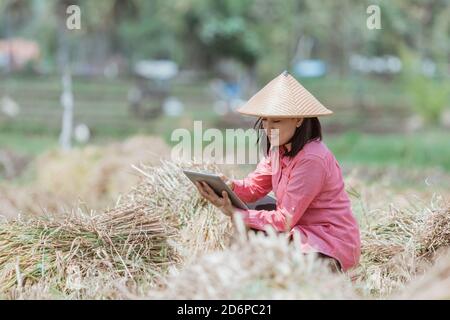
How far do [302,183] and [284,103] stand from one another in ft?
1.15

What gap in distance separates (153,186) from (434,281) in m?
1.97

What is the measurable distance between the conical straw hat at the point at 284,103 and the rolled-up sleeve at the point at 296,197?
196 mm

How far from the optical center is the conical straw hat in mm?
3559

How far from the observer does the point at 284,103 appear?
3600 mm

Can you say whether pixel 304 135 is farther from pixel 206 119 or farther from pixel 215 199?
pixel 206 119

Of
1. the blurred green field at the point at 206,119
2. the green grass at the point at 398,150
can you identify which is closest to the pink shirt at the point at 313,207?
the green grass at the point at 398,150

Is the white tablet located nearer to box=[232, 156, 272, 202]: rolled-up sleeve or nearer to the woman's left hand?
the woman's left hand

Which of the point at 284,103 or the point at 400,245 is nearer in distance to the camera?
the point at 284,103

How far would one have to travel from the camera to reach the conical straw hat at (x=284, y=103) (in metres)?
3.56


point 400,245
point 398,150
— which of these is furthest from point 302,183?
point 398,150

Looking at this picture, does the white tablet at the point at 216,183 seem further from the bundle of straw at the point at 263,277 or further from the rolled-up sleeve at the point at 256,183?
the bundle of straw at the point at 263,277

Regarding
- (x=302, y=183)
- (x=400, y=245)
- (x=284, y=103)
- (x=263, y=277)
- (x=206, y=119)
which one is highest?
Result: (x=284, y=103)

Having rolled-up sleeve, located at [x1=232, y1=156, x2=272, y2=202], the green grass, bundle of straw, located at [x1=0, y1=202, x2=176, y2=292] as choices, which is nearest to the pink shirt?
rolled-up sleeve, located at [x1=232, y1=156, x2=272, y2=202]

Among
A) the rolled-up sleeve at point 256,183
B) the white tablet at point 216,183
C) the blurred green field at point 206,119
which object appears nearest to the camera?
the white tablet at point 216,183
